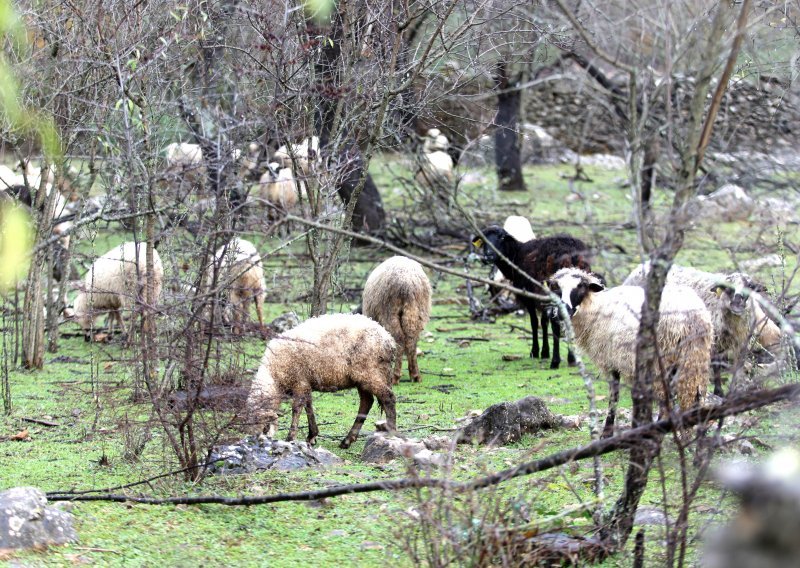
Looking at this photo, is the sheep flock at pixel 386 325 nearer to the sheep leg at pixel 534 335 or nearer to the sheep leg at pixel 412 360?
the sheep leg at pixel 412 360

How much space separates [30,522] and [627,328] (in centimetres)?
459

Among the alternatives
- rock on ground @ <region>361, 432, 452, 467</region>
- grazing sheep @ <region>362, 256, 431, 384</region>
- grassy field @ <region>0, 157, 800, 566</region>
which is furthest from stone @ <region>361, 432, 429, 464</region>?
grazing sheep @ <region>362, 256, 431, 384</region>

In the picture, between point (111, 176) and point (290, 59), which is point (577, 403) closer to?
point (290, 59)

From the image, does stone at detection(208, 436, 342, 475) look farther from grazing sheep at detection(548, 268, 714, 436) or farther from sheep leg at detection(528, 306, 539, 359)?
sheep leg at detection(528, 306, 539, 359)

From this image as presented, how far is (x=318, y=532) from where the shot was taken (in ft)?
19.1

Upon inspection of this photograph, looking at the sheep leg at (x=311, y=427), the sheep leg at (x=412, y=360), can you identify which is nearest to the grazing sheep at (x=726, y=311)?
the sheep leg at (x=412, y=360)

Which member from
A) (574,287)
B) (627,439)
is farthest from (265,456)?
(627,439)

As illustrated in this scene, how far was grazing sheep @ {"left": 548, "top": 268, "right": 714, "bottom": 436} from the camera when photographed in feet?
24.1

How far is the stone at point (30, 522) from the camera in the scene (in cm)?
503

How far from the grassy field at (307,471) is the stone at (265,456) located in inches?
5.3

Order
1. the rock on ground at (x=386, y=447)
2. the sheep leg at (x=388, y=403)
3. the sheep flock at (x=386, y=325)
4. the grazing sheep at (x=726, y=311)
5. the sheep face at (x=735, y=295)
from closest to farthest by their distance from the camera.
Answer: the sheep flock at (x=386, y=325) < the rock on ground at (x=386, y=447) < the sheep leg at (x=388, y=403) < the sheep face at (x=735, y=295) < the grazing sheep at (x=726, y=311)

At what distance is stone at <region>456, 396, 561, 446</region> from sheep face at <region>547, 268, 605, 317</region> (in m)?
0.92

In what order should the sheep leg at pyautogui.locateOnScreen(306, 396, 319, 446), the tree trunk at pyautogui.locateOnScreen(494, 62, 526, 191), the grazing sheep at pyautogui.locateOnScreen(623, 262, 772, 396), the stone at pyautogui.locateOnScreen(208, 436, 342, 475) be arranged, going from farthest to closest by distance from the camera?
the tree trunk at pyautogui.locateOnScreen(494, 62, 526, 191)
the grazing sheep at pyautogui.locateOnScreen(623, 262, 772, 396)
the sheep leg at pyautogui.locateOnScreen(306, 396, 319, 446)
the stone at pyautogui.locateOnScreen(208, 436, 342, 475)

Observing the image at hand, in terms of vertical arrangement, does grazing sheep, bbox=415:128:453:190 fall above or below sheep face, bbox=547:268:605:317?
above
